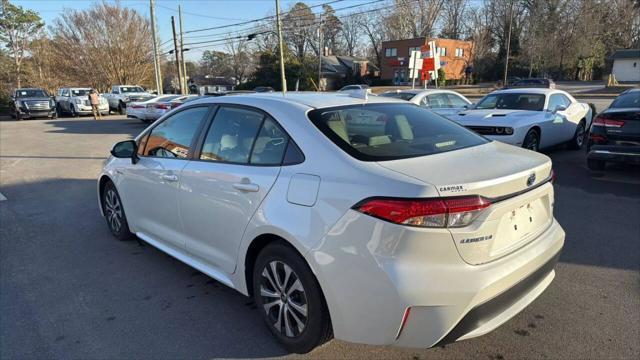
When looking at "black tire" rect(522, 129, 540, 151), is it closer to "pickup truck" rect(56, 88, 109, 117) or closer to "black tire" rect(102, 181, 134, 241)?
"black tire" rect(102, 181, 134, 241)

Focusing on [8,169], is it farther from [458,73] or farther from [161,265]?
[458,73]

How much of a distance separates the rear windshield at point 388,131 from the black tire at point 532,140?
219 inches

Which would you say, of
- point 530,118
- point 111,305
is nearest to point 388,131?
point 111,305

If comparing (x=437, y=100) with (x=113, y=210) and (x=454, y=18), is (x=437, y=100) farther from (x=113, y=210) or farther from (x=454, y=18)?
(x=454, y=18)

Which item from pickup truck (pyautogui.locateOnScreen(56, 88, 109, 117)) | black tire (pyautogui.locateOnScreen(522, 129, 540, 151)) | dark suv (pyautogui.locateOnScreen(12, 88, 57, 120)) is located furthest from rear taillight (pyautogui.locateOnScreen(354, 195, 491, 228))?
dark suv (pyautogui.locateOnScreen(12, 88, 57, 120))

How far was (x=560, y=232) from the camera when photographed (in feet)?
9.99

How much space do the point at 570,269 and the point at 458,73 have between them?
68922mm

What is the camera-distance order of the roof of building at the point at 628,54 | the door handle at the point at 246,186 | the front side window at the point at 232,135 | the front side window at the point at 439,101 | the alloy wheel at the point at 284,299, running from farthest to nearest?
the roof of building at the point at 628,54, the front side window at the point at 439,101, the front side window at the point at 232,135, the door handle at the point at 246,186, the alloy wheel at the point at 284,299

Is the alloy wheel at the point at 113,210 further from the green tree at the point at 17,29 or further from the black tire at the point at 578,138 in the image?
the green tree at the point at 17,29

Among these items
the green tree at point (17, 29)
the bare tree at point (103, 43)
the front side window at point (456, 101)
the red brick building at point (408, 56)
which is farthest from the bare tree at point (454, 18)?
the front side window at point (456, 101)

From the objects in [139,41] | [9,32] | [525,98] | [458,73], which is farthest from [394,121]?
[458,73]

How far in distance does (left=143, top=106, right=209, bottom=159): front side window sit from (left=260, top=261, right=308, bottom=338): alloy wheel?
1.36 meters

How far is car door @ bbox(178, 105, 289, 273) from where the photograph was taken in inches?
115

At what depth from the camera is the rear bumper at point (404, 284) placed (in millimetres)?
2227
